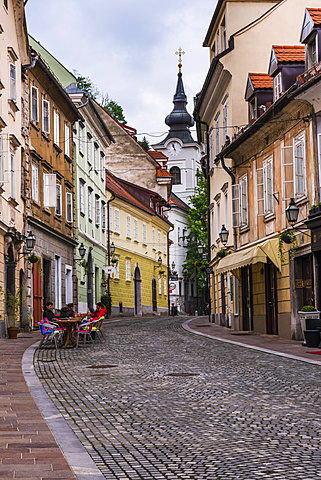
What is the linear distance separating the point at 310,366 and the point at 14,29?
18350 mm

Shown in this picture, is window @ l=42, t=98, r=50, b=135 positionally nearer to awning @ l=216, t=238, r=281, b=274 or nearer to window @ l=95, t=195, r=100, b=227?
awning @ l=216, t=238, r=281, b=274

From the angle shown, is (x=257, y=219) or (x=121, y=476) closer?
(x=121, y=476)

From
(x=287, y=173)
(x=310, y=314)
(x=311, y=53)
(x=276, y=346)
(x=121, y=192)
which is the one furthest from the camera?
(x=121, y=192)

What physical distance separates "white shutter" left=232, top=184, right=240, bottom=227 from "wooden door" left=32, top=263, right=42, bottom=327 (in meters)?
7.93

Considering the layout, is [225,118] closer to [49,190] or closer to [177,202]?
[49,190]

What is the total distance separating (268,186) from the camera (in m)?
24.9

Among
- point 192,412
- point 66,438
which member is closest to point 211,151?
point 192,412

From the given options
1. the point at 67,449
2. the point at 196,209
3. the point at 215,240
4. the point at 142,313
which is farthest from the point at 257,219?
the point at 196,209

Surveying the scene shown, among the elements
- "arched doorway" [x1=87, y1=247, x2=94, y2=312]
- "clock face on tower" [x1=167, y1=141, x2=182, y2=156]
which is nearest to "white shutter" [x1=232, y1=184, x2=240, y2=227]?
"arched doorway" [x1=87, y1=247, x2=94, y2=312]

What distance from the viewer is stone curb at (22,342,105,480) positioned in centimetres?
612

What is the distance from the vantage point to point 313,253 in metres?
20.5

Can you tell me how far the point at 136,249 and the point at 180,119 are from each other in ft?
158

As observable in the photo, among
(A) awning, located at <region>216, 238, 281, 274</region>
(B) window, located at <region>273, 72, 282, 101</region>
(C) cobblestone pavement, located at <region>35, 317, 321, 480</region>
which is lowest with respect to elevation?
(C) cobblestone pavement, located at <region>35, 317, 321, 480</region>

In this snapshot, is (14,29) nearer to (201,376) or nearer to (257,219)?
(257,219)
